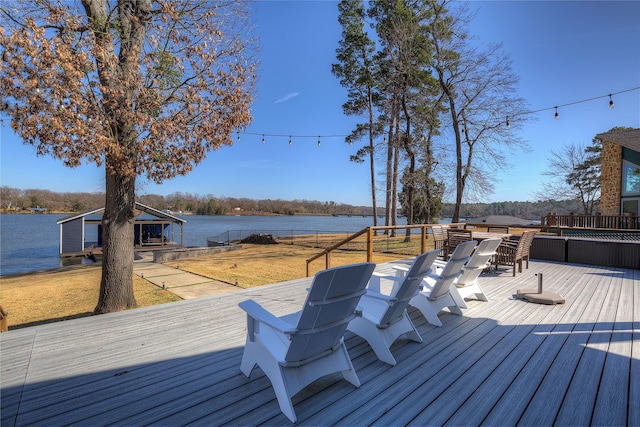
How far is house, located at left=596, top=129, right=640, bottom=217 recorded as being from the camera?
1457 cm

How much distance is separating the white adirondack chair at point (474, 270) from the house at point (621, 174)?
1512 cm

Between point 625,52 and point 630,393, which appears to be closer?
point 630,393

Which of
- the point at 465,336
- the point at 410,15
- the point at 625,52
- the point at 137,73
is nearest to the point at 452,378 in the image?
the point at 465,336

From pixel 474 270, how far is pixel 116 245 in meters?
5.44

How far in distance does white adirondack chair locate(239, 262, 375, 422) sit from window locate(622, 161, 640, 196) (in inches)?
740

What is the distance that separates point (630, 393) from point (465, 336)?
3.98 feet

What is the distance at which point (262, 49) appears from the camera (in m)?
5.86

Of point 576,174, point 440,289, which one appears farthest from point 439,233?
point 576,174

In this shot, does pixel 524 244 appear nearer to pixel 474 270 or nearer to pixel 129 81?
pixel 474 270

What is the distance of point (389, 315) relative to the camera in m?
2.64

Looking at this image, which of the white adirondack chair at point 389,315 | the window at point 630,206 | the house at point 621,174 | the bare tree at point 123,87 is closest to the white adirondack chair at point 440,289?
the white adirondack chair at point 389,315

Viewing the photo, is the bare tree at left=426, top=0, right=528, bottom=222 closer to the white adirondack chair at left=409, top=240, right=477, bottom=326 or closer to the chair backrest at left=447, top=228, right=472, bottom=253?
the chair backrest at left=447, top=228, right=472, bottom=253

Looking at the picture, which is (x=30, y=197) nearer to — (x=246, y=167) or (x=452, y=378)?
(x=246, y=167)

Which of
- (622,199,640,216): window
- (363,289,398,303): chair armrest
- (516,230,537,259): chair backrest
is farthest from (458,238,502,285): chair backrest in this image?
(622,199,640,216): window
